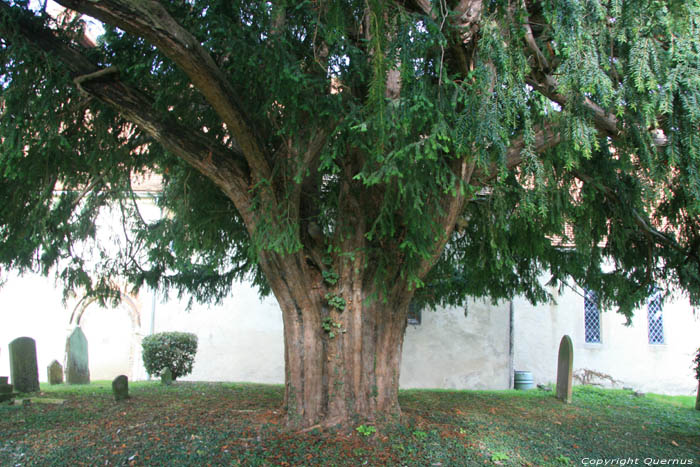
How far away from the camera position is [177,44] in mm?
4238

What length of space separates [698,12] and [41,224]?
7774mm

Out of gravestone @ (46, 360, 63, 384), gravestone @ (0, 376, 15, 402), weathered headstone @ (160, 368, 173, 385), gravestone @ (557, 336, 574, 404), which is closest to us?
gravestone @ (0, 376, 15, 402)

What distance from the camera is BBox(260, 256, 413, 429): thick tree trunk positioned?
19.1 ft

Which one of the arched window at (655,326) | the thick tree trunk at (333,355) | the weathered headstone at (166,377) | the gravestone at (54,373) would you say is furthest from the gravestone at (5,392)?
the arched window at (655,326)

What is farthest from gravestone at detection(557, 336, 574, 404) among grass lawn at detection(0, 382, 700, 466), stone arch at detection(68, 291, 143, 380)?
stone arch at detection(68, 291, 143, 380)

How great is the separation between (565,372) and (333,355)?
529cm

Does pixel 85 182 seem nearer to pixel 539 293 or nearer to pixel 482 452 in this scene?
pixel 482 452

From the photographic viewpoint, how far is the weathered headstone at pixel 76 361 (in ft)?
36.2

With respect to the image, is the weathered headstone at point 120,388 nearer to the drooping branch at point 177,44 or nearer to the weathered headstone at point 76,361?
the weathered headstone at point 76,361

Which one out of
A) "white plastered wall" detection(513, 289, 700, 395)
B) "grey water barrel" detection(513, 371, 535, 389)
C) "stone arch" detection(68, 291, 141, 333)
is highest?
"stone arch" detection(68, 291, 141, 333)

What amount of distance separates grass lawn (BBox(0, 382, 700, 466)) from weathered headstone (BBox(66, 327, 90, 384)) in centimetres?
286

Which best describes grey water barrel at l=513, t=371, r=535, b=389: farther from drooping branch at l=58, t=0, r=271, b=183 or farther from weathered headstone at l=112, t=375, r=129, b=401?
drooping branch at l=58, t=0, r=271, b=183

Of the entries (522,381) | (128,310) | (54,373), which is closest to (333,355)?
(54,373)

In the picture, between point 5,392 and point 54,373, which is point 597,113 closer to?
point 5,392
